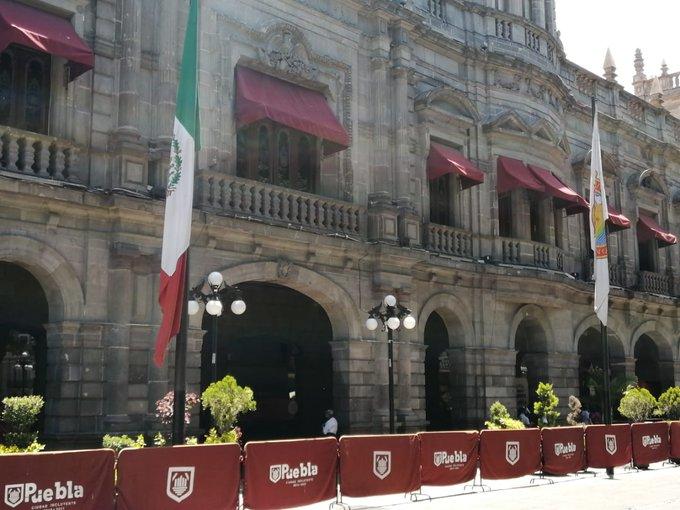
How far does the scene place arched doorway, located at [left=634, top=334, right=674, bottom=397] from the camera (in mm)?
33031

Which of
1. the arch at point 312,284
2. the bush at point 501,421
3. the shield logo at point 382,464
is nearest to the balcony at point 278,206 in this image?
the arch at point 312,284

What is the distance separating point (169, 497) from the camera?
441 inches

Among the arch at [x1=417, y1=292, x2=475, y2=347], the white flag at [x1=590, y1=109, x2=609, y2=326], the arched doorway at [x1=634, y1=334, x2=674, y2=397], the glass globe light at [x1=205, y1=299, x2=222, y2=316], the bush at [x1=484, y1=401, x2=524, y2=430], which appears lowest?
the bush at [x1=484, y1=401, x2=524, y2=430]

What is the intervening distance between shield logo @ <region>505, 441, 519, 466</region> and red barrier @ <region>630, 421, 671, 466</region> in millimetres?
4629

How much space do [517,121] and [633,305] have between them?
9.50m

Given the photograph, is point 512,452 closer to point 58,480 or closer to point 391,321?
point 391,321

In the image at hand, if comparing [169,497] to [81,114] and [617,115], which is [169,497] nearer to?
[81,114]

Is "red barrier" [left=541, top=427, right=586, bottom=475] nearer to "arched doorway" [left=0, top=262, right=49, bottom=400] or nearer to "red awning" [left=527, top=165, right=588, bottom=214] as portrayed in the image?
"red awning" [left=527, top=165, right=588, bottom=214]

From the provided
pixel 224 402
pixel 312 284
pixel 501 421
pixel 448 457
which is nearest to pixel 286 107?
pixel 312 284

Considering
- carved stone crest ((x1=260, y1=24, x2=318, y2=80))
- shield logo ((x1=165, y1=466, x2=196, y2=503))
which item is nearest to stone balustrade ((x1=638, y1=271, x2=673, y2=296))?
carved stone crest ((x1=260, y1=24, x2=318, y2=80))

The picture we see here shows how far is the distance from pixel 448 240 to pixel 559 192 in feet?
13.9

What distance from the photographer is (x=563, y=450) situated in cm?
1852

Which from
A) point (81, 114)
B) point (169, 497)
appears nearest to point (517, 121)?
point (81, 114)

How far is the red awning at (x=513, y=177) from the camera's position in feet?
81.7
